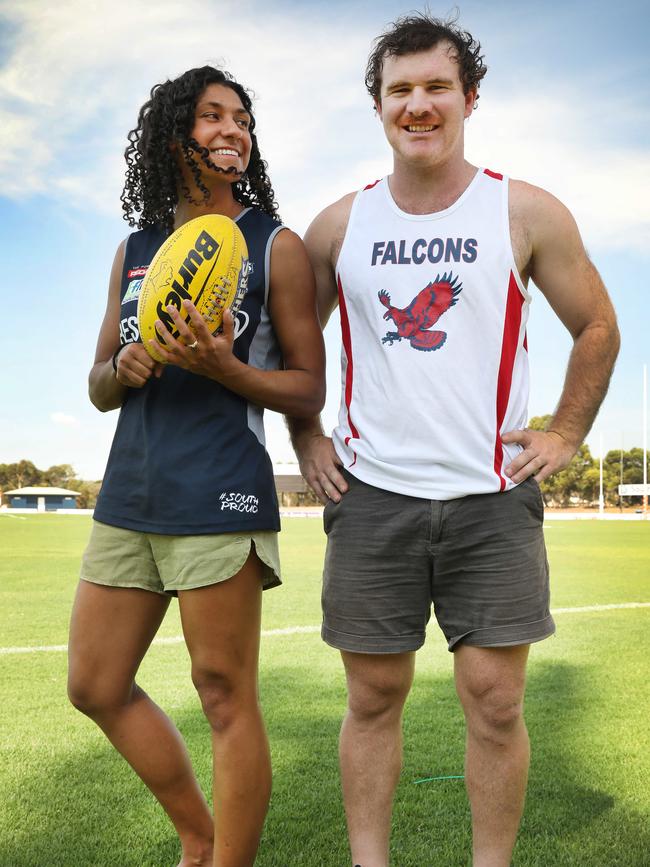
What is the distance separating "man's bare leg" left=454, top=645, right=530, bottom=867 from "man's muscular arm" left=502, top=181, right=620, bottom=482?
0.53 metres

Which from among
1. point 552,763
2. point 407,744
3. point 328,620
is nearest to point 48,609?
point 407,744

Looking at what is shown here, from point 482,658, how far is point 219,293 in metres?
1.25

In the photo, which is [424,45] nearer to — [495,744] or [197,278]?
[197,278]

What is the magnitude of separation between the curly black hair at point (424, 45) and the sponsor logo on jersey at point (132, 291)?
3.13 ft

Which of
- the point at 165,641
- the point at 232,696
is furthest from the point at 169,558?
the point at 165,641

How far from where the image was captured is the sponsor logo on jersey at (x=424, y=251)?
2.47m

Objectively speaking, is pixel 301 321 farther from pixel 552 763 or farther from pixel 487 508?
pixel 552 763

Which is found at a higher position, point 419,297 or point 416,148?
point 416,148

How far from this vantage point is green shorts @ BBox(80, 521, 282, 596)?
2324 millimetres

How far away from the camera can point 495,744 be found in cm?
249

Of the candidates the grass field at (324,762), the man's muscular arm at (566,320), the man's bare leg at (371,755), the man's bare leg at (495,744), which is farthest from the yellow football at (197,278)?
the grass field at (324,762)

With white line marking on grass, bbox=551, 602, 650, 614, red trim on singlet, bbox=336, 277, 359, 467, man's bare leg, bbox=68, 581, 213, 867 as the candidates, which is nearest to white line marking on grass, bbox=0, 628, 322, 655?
white line marking on grass, bbox=551, 602, 650, 614

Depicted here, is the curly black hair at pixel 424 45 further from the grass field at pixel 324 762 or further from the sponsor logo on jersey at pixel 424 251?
the grass field at pixel 324 762

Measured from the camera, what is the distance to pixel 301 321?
2.50 meters
